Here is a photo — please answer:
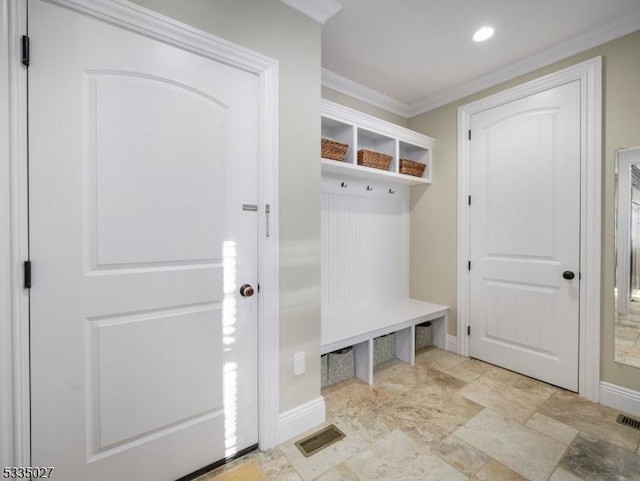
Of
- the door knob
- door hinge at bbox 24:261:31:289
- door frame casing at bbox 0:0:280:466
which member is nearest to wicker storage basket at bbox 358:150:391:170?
the door knob

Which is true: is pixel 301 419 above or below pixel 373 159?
below

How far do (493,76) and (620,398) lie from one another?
2.64 metres

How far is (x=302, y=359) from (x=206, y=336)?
599mm

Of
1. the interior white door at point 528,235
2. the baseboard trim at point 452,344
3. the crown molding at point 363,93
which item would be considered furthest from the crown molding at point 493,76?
the baseboard trim at point 452,344

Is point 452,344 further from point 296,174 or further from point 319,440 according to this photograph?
point 296,174

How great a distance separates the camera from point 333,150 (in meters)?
2.30

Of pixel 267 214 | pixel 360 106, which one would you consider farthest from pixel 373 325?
pixel 360 106

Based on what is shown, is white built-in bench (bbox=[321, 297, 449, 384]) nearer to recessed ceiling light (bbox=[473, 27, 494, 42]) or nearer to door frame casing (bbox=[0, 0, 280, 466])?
door frame casing (bbox=[0, 0, 280, 466])

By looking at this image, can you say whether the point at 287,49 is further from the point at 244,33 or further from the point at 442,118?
the point at 442,118

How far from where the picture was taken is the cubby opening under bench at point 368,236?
2402 mm

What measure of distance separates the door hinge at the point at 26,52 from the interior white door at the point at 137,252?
18 millimetres

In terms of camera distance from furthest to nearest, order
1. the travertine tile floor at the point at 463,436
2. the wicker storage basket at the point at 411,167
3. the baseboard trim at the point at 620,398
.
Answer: the wicker storage basket at the point at 411,167 → the baseboard trim at the point at 620,398 → the travertine tile floor at the point at 463,436

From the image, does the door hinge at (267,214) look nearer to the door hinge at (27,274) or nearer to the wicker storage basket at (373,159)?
the door hinge at (27,274)

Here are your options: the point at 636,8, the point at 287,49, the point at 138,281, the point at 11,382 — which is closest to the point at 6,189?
the point at 138,281
